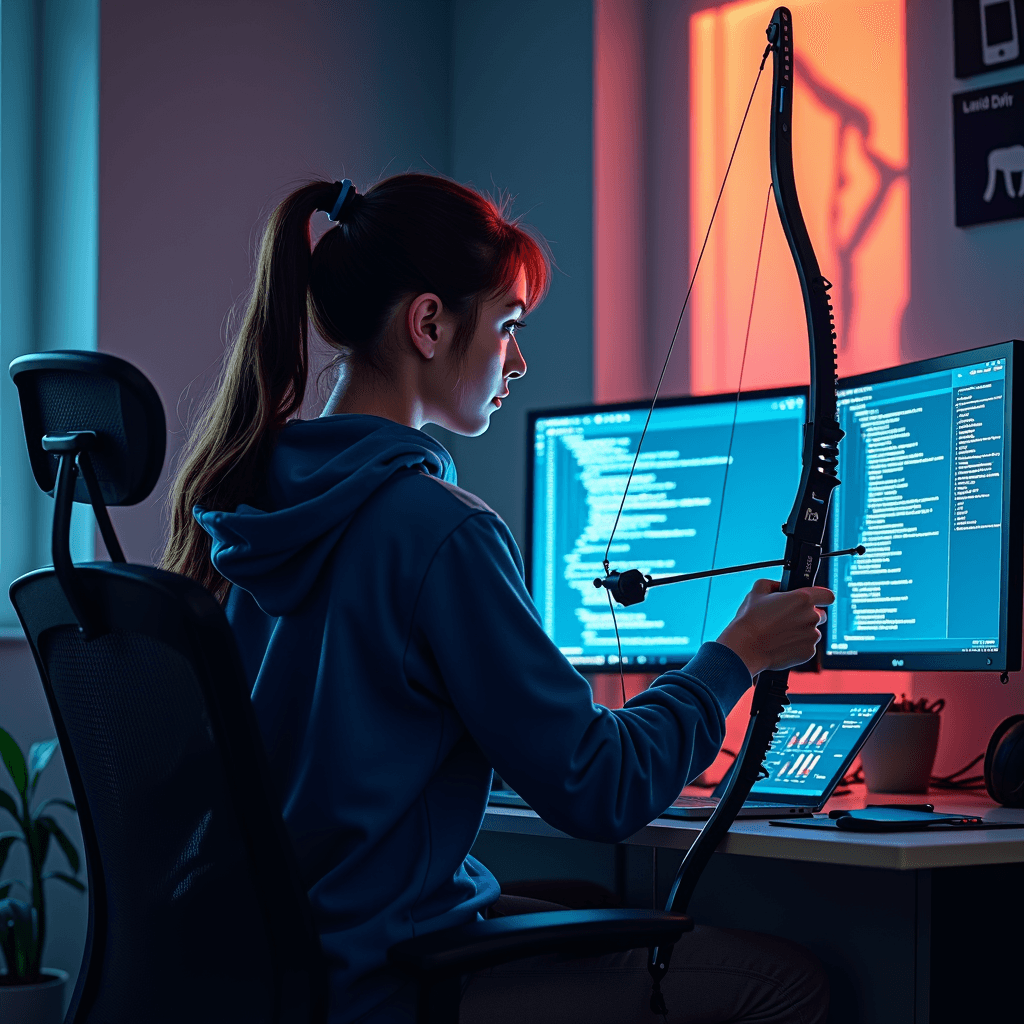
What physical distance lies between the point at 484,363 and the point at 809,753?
0.66 m

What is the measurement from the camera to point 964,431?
4.91 ft

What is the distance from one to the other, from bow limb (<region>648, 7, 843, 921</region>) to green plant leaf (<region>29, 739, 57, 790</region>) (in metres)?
1.16

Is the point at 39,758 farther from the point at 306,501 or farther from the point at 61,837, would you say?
the point at 306,501

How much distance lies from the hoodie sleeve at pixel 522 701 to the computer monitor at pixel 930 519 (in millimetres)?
672

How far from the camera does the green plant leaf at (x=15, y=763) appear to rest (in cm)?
190

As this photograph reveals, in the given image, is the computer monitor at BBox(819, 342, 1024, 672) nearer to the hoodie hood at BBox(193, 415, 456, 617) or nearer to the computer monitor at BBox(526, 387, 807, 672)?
the computer monitor at BBox(526, 387, 807, 672)

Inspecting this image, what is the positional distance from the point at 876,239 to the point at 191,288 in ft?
3.89

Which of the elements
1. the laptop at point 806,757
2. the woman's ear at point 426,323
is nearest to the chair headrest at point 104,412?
the woman's ear at point 426,323

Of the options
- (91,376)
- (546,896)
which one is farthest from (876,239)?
(91,376)

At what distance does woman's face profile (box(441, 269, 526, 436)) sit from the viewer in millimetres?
1147

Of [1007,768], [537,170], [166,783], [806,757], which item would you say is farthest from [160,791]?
[537,170]

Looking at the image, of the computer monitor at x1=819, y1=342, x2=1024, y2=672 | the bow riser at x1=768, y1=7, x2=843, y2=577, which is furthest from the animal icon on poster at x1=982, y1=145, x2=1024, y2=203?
the bow riser at x1=768, y1=7, x2=843, y2=577

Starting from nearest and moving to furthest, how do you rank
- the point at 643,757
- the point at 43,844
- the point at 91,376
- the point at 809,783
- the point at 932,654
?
the point at 91,376 → the point at 643,757 → the point at 809,783 → the point at 932,654 → the point at 43,844

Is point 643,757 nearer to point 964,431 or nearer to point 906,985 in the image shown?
point 906,985
